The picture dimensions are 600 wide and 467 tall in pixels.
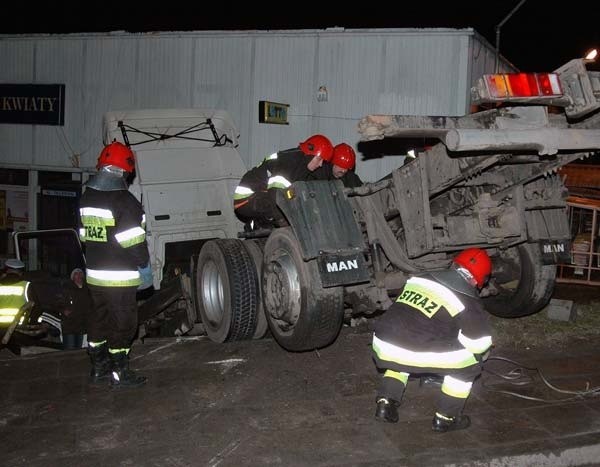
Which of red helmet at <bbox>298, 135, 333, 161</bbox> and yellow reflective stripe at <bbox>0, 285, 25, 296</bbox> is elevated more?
red helmet at <bbox>298, 135, 333, 161</bbox>

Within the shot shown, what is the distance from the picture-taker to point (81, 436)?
4.46 m

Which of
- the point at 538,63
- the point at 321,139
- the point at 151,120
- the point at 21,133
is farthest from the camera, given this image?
the point at 538,63

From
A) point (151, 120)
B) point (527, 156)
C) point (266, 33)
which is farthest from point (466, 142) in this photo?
point (266, 33)

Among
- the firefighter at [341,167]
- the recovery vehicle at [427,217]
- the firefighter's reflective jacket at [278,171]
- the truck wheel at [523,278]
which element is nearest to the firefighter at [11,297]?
the recovery vehicle at [427,217]

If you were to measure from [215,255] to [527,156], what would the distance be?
308cm

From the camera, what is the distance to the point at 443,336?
4547 mm

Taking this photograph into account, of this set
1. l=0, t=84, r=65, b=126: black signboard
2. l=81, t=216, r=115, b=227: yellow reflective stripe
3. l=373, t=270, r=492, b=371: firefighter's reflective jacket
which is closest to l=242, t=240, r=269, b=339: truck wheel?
l=81, t=216, r=115, b=227: yellow reflective stripe

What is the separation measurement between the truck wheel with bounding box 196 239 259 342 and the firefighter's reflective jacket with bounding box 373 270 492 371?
1831 millimetres

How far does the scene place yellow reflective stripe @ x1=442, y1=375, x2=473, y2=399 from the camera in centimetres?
452

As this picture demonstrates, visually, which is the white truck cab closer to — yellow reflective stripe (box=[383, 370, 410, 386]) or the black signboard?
yellow reflective stripe (box=[383, 370, 410, 386])

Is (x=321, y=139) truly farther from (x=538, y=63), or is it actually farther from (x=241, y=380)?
(x=538, y=63)

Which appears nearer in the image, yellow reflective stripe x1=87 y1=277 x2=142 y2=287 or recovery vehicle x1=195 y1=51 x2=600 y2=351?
recovery vehicle x1=195 y1=51 x2=600 y2=351

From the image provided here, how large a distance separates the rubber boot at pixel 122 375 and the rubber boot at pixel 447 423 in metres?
2.38

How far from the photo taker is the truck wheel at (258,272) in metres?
6.23
